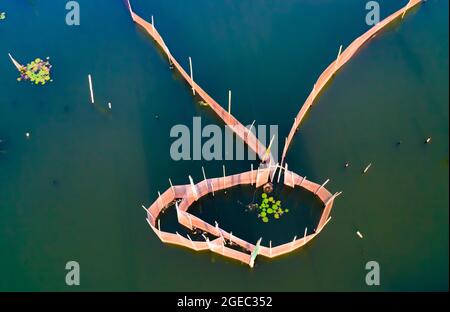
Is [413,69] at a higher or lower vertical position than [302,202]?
higher

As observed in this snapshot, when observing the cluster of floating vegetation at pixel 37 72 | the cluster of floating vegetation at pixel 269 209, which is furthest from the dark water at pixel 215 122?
the cluster of floating vegetation at pixel 269 209

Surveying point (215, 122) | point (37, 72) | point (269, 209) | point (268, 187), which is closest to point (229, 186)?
point (268, 187)

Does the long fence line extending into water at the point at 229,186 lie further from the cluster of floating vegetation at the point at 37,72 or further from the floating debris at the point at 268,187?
the cluster of floating vegetation at the point at 37,72

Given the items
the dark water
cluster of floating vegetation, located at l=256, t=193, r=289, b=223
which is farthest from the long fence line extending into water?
cluster of floating vegetation, located at l=256, t=193, r=289, b=223

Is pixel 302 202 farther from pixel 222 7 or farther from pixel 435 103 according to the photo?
pixel 222 7

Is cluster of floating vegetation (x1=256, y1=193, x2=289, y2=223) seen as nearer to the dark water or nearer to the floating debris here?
the floating debris
